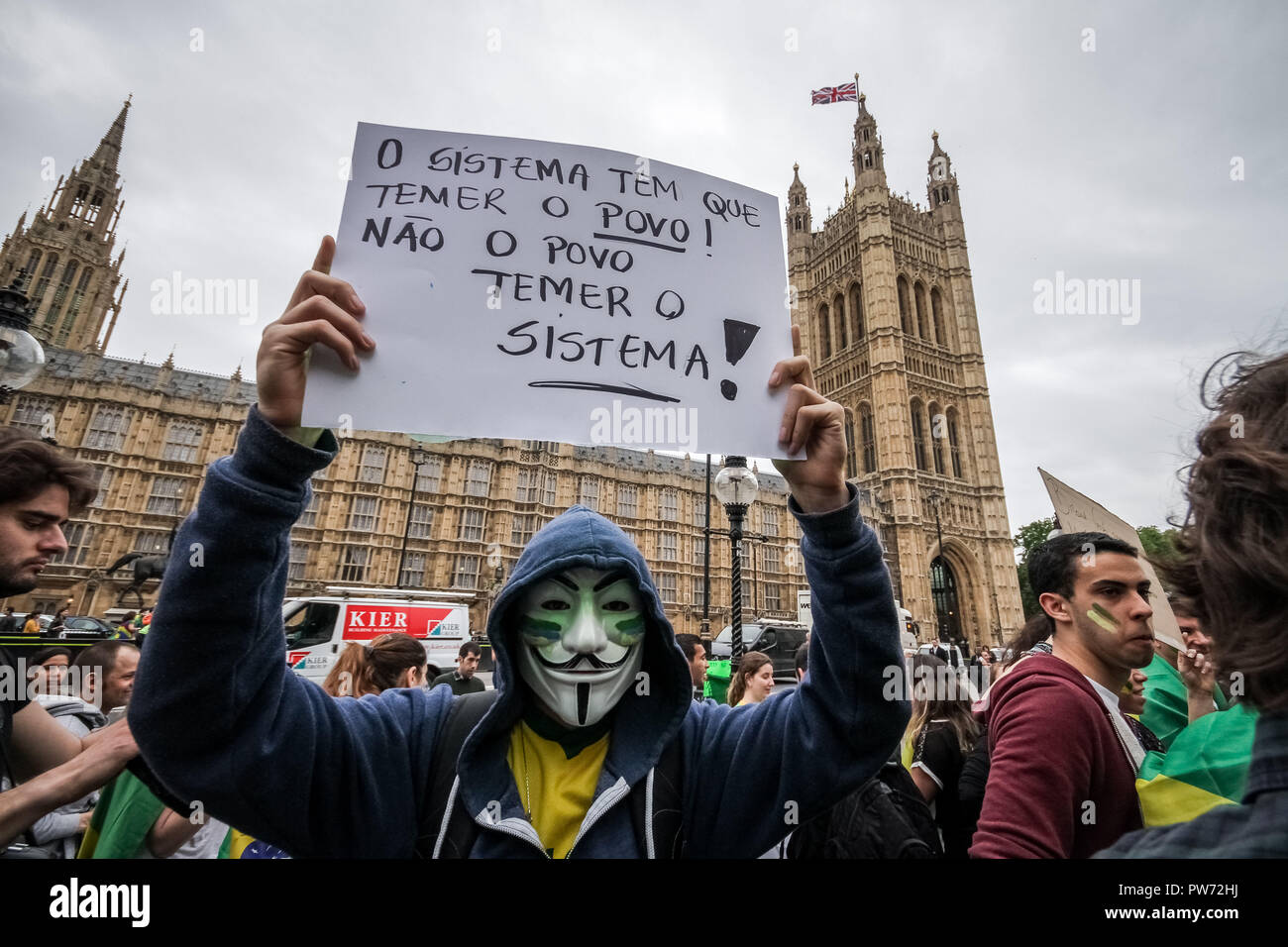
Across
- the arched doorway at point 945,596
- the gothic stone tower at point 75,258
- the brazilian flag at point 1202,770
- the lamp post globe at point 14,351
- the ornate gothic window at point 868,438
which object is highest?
the gothic stone tower at point 75,258

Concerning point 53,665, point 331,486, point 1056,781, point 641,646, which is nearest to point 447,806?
point 641,646

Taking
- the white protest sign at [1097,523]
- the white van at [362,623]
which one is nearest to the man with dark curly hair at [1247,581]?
the white protest sign at [1097,523]

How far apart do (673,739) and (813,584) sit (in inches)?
23.8

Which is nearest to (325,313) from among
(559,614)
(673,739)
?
(559,614)

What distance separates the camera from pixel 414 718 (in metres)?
1.57

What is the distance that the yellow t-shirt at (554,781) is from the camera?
144 centimetres

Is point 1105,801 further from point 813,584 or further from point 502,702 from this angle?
point 502,702

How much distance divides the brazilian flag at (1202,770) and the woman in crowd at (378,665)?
4.60 m

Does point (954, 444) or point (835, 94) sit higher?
point (835, 94)

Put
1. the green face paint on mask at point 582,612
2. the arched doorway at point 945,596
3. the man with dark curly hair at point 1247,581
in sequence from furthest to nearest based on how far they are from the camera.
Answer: the arched doorway at point 945,596 → the green face paint on mask at point 582,612 → the man with dark curly hair at point 1247,581

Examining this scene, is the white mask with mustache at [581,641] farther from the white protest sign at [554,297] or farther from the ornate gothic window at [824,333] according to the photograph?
the ornate gothic window at [824,333]

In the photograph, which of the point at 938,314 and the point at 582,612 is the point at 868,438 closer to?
the point at 938,314

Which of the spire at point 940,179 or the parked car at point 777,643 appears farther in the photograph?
the spire at point 940,179

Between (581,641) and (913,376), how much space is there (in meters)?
52.5
